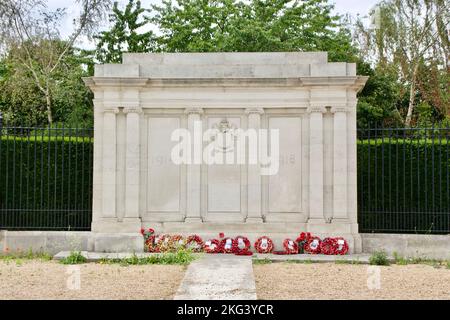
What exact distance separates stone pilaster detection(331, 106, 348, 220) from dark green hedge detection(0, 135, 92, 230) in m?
6.00

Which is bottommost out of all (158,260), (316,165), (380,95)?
(158,260)

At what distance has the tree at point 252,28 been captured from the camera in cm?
2359

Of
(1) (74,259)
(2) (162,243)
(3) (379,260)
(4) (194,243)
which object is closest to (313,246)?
(3) (379,260)

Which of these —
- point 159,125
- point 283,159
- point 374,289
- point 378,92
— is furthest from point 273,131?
point 378,92

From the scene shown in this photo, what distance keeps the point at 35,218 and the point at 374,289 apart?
28.1 ft

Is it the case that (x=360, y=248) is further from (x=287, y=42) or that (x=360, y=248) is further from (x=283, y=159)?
(x=287, y=42)

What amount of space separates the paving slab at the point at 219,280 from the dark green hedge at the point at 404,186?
3931 millimetres

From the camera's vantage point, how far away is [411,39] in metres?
26.9

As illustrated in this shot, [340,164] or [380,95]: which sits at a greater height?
[380,95]

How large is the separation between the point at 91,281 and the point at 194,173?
14.0 feet

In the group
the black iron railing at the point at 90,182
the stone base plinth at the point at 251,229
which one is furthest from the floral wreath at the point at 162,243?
the black iron railing at the point at 90,182

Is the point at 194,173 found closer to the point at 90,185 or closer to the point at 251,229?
the point at 251,229

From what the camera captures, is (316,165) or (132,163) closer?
(316,165)

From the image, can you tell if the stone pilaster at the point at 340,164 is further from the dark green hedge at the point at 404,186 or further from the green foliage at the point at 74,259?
the green foliage at the point at 74,259
